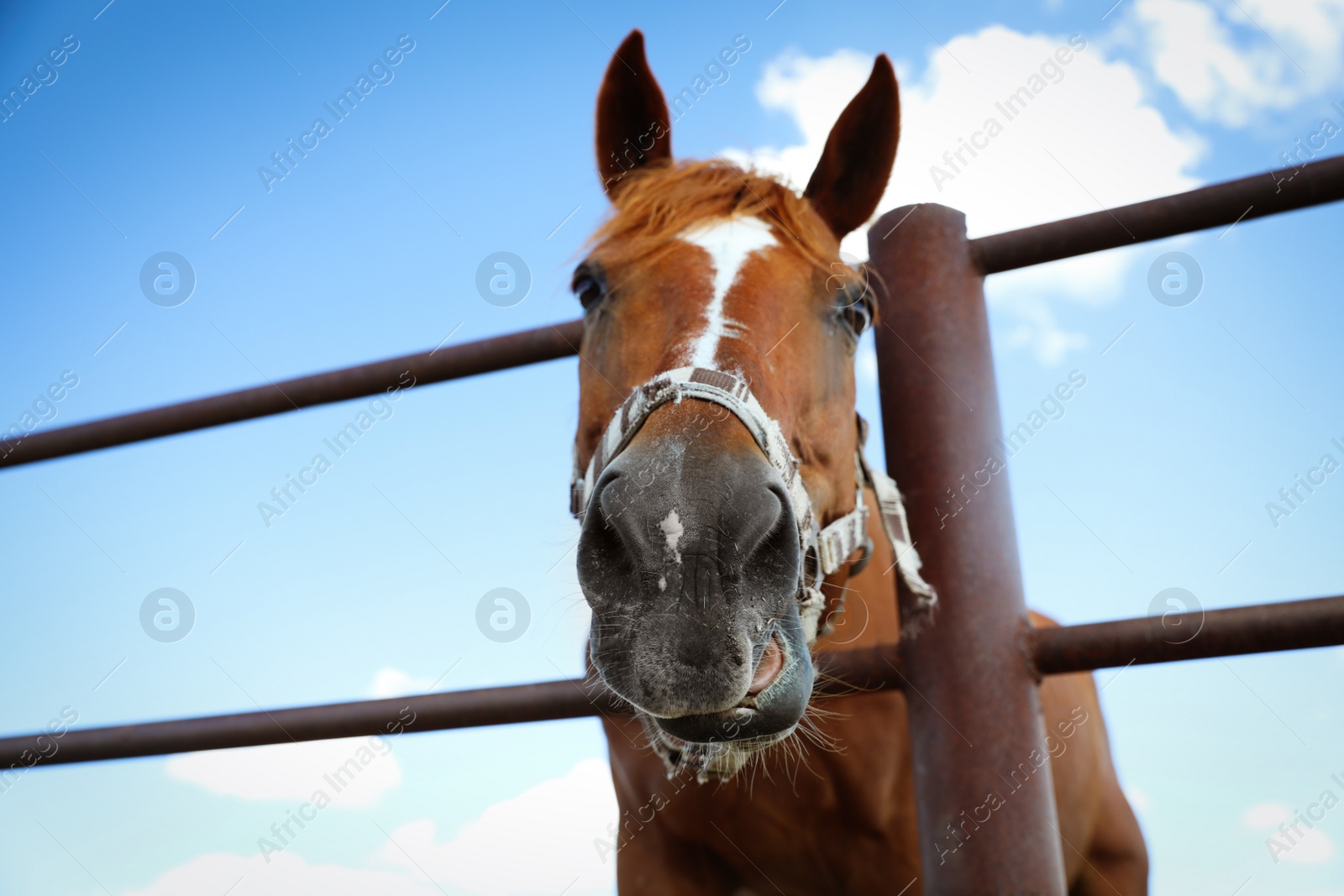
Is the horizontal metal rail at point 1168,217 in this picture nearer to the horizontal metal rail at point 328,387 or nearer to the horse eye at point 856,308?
the horse eye at point 856,308

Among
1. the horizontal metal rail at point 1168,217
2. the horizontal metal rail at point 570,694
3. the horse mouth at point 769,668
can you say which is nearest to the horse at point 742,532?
the horse mouth at point 769,668

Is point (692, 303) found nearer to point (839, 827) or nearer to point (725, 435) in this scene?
point (725, 435)

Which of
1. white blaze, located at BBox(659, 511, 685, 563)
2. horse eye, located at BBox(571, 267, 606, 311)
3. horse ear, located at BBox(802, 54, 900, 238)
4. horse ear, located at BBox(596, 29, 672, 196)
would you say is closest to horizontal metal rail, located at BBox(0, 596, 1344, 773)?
white blaze, located at BBox(659, 511, 685, 563)

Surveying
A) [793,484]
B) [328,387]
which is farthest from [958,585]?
[328,387]

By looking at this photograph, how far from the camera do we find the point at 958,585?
4.66ft

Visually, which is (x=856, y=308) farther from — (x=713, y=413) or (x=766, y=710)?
(x=766, y=710)

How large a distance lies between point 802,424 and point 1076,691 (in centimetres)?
139

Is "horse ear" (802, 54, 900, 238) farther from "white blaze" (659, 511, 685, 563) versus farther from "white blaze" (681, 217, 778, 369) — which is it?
"white blaze" (659, 511, 685, 563)

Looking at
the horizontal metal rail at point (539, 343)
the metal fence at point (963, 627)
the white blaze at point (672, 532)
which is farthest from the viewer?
the horizontal metal rail at point (539, 343)

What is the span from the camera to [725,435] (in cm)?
126

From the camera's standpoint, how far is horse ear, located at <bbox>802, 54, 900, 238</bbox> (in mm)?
2021

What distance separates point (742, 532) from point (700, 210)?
89 centimetres

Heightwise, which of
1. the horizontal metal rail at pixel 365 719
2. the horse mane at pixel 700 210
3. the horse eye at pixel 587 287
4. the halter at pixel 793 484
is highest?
the horse mane at pixel 700 210

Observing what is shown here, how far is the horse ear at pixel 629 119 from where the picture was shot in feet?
6.89
